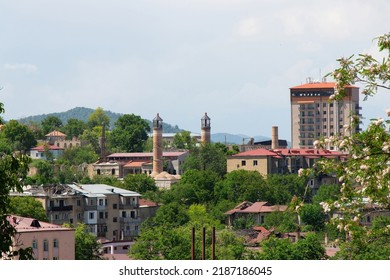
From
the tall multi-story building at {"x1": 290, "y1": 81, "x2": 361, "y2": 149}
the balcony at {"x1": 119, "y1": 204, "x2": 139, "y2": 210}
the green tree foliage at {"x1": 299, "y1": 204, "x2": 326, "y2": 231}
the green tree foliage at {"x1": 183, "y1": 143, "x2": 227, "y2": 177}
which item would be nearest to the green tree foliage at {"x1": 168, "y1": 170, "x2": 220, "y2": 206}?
the green tree foliage at {"x1": 183, "y1": 143, "x2": 227, "y2": 177}

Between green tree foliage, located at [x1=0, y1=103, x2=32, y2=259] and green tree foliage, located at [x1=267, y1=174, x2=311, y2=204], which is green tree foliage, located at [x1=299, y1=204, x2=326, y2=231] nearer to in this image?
green tree foliage, located at [x1=267, y1=174, x2=311, y2=204]

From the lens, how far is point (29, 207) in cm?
9219

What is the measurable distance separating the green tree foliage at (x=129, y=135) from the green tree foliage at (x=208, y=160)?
3014 centimetres

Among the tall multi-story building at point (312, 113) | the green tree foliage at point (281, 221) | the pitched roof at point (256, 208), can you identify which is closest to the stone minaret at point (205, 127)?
the tall multi-story building at point (312, 113)

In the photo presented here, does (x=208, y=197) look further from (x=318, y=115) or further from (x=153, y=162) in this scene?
(x=318, y=115)

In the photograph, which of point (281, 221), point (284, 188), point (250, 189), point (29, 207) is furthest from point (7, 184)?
point (284, 188)

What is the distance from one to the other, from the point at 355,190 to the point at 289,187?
119382 millimetres

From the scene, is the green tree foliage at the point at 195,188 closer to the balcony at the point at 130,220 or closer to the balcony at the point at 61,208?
the balcony at the point at 130,220

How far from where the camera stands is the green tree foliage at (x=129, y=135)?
184 meters

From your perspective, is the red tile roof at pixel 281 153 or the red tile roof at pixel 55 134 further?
the red tile roof at pixel 55 134

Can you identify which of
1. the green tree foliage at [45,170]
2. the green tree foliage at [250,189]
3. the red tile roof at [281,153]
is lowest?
the green tree foliage at [250,189]

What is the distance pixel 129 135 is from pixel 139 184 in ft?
170

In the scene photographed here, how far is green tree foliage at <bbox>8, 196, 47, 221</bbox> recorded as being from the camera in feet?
296

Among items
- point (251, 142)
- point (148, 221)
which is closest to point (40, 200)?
point (148, 221)
